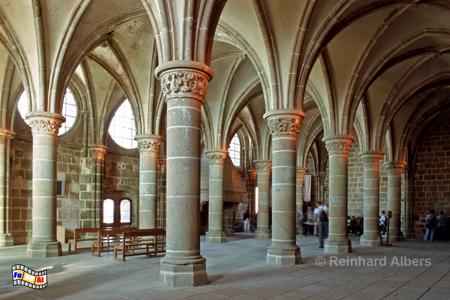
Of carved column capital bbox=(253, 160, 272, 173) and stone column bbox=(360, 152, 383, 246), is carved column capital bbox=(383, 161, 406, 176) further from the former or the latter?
carved column capital bbox=(253, 160, 272, 173)

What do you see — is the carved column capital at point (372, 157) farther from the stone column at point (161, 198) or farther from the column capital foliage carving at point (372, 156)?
the stone column at point (161, 198)

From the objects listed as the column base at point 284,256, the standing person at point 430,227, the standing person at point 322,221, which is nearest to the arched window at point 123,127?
the standing person at point 322,221

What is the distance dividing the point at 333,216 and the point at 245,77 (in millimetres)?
5810

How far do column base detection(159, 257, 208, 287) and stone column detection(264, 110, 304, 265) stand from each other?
119 inches

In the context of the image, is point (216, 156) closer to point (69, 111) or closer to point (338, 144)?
point (338, 144)

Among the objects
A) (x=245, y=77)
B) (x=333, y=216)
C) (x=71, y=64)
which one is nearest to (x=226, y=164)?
(x=245, y=77)

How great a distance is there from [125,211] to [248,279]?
12.1 metres

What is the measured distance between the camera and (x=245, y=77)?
15305mm

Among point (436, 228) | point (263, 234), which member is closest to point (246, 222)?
point (263, 234)

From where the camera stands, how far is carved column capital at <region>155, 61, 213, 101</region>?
681 cm

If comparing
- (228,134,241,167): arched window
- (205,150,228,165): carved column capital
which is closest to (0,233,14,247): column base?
(205,150,228,165): carved column capital

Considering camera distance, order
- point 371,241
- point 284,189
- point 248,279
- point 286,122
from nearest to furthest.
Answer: point 248,279
point 284,189
point 286,122
point 371,241

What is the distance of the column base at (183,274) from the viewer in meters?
6.56

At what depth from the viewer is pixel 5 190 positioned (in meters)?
13.9
